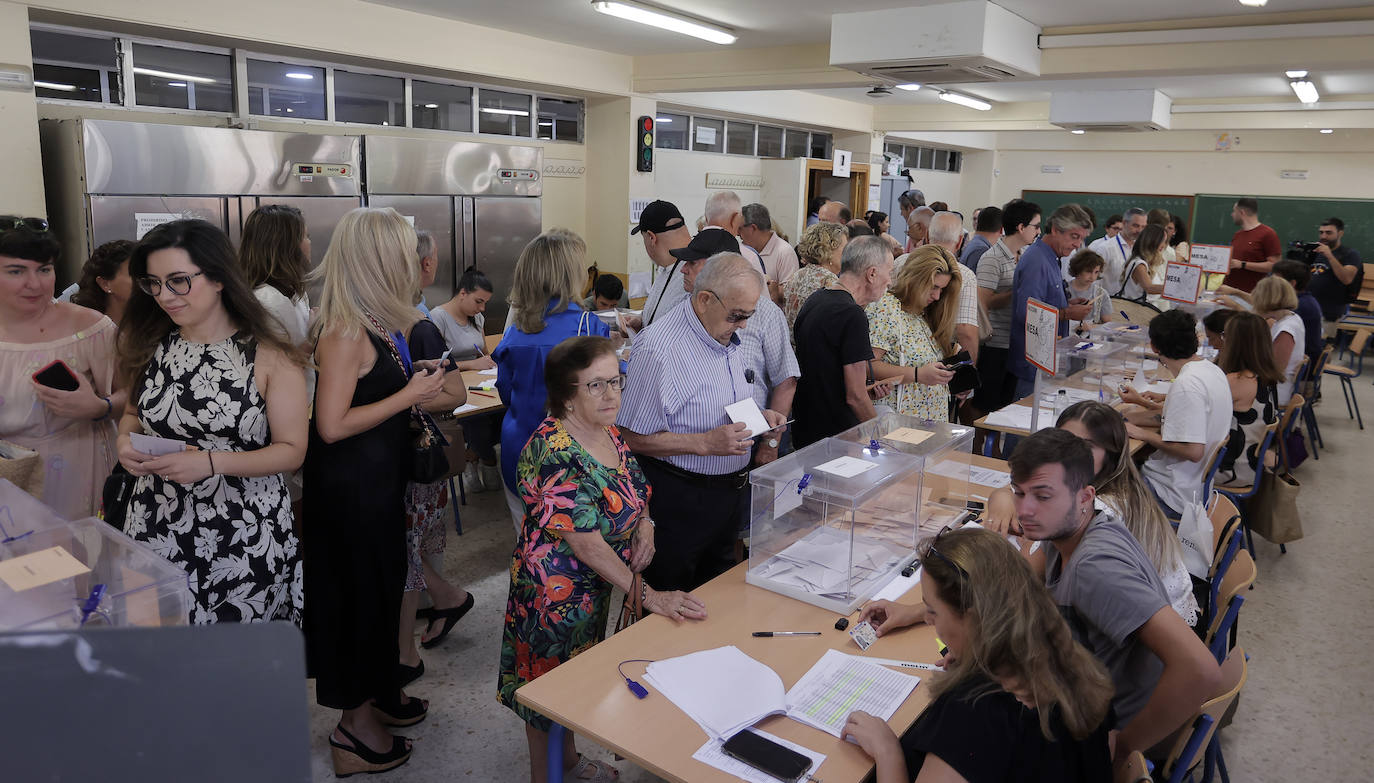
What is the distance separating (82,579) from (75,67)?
5.27m

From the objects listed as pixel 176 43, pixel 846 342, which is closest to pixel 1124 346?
pixel 846 342

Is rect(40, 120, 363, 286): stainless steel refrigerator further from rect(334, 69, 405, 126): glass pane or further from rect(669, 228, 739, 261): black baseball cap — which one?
rect(669, 228, 739, 261): black baseball cap

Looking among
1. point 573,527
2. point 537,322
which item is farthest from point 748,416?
point 537,322

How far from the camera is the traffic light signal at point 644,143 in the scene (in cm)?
871

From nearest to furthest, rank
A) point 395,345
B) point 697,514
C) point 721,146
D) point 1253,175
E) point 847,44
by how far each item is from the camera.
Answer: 1. point 395,345
2. point 697,514
3. point 847,44
4. point 721,146
5. point 1253,175

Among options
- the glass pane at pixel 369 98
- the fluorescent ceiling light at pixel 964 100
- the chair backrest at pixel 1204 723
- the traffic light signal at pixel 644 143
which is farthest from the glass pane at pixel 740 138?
the chair backrest at pixel 1204 723

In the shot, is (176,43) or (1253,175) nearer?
(176,43)

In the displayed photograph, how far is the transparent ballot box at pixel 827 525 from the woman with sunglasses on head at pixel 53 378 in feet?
6.75

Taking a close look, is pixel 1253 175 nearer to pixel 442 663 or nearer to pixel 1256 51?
pixel 1256 51

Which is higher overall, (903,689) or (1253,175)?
(1253,175)

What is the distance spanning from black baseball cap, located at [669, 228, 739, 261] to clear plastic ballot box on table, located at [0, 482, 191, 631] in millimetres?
2245

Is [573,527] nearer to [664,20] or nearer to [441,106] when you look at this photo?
[664,20]

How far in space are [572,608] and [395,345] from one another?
956mm

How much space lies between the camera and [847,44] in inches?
250
